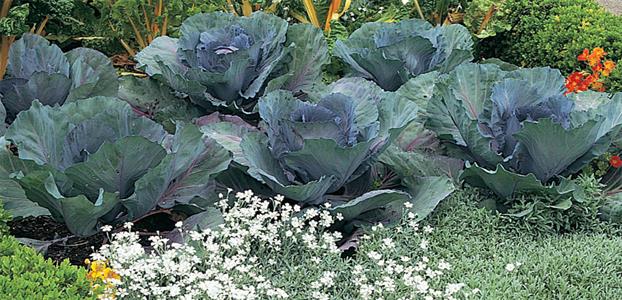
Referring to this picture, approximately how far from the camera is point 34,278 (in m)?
2.56

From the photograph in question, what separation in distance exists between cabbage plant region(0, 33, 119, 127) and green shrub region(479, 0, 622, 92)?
2.98m

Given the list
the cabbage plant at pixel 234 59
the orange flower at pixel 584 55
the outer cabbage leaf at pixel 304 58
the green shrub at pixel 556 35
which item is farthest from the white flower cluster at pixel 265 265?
the green shrub at pixel 556 35

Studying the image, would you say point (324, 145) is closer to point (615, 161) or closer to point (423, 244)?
point (423, 244)

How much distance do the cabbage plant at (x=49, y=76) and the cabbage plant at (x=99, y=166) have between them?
63cm

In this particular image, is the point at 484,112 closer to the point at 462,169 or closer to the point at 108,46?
the point at 462,169

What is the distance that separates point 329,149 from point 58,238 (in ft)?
4.35

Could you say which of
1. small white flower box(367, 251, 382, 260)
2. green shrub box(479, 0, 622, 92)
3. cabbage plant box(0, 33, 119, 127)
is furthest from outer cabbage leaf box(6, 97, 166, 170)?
green shrub box(479, 0, 622, 92)

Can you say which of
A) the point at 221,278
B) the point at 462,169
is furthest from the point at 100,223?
the point at 462,169

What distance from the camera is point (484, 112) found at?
372cm

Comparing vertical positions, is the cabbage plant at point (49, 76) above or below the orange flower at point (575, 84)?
above

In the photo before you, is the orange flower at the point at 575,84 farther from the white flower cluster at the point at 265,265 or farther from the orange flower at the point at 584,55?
the white flower cluster at the point at 265,265

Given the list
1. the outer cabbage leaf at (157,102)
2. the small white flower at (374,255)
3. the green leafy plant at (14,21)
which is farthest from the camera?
the green leafy plant at (14,21)

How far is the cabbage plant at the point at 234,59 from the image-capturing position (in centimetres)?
388

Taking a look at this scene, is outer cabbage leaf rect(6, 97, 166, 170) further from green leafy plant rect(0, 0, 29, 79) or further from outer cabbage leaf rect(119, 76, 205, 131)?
green leafy plant rect(0, 0, 29, 79)
